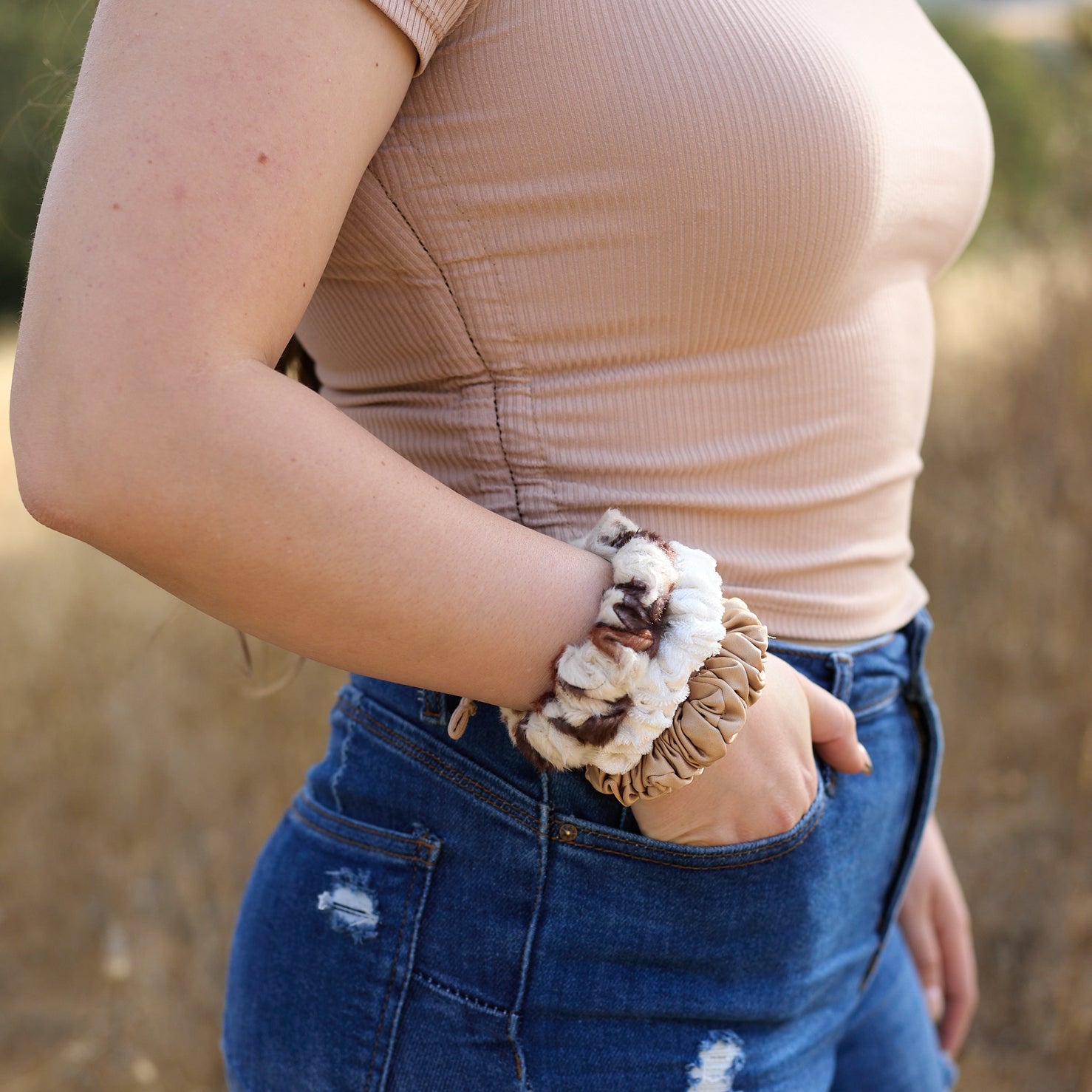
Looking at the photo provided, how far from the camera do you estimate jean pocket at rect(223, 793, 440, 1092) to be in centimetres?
79

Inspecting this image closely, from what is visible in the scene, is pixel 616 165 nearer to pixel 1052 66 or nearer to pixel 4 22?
pixel 1052 66

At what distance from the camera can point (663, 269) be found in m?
0.71

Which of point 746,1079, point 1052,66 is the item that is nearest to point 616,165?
point 746,1079

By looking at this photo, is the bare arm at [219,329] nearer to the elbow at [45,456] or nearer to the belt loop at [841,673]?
the elbow at [45,456]

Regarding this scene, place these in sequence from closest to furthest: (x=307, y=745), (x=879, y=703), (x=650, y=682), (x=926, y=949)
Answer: (x=650, y=682) → (x=879, y=703) → (x=926, y=949) → (x=307, y=745)

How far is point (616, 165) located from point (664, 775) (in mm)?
Answer: 387

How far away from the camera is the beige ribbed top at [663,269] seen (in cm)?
67

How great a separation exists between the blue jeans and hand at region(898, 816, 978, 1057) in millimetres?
402

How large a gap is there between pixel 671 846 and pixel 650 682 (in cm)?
16

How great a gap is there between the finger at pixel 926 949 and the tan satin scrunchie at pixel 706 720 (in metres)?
0.71

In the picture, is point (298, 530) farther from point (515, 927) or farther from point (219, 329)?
point (515, 927)

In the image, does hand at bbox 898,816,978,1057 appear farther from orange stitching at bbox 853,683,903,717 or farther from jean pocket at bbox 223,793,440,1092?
jean pocket at bbox 223,793,440,1092

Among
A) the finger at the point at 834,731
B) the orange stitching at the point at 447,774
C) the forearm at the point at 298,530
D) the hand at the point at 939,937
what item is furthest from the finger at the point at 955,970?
the forearm at the point at 298,530

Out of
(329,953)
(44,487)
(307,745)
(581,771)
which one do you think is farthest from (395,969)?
(307,745)
